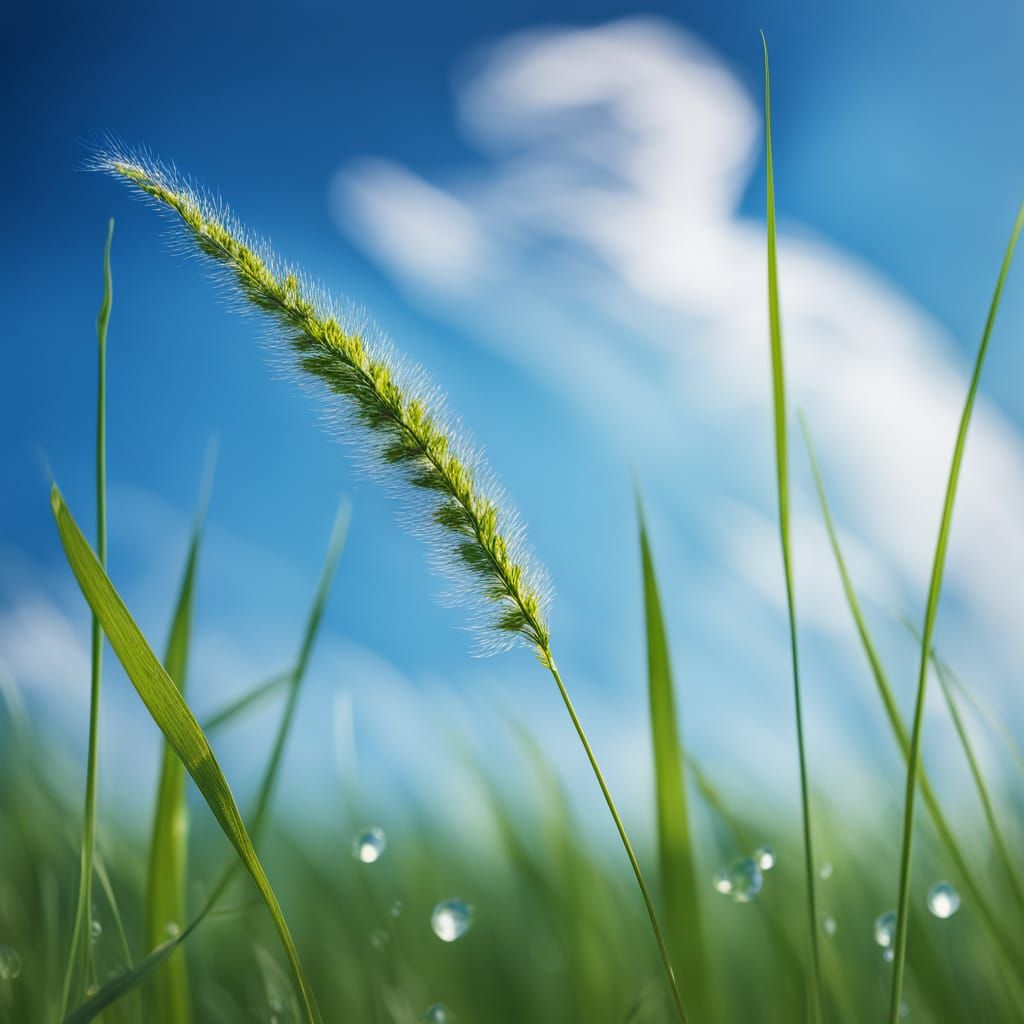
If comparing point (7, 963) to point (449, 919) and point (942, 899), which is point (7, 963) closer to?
point (449, 919)

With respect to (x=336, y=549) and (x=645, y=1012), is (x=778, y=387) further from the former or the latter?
(x=645, y=1012)

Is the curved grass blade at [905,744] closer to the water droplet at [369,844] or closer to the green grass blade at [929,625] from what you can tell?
the green grass blade at [929,625]

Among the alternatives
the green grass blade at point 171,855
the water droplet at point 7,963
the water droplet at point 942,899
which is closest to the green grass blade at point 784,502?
the water droplet at point 942,899

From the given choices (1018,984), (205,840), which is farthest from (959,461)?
(205,840)

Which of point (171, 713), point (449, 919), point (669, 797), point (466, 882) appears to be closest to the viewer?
point (171, 713)

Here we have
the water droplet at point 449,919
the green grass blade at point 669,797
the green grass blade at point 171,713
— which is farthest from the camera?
Answer: the water droplet at point 449,919

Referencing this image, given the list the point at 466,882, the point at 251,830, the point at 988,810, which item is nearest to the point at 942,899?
the point at 988,810
